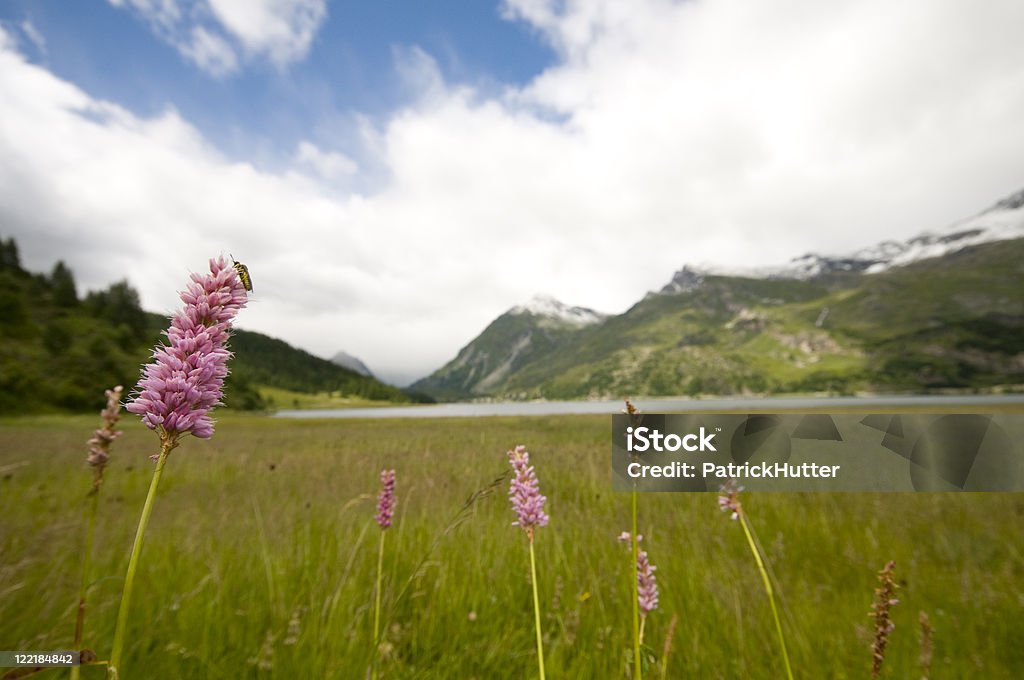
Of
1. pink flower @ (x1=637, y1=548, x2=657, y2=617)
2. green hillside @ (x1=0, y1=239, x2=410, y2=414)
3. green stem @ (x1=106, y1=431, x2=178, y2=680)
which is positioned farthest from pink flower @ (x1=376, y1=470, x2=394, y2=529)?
green hillside @ (x1=0, y1=239, x2=410, y2=414)

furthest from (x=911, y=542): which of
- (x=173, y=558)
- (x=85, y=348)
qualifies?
(x=85, y=348)

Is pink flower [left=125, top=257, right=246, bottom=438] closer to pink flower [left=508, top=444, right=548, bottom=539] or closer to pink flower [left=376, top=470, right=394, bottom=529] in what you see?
pink flower [left=508, top=444, right=548, bottom=539]

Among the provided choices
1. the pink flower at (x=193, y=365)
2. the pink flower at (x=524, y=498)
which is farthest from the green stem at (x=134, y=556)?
the pink flower at (x=524, y=498)

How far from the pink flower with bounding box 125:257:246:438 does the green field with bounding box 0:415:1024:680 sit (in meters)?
0.42

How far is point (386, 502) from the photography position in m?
3.08

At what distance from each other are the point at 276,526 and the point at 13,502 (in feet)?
14.6

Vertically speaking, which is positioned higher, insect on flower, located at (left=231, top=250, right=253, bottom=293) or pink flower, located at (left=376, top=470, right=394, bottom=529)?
insect on flower, located at (left=231, top=250, right=253, bottom=293)

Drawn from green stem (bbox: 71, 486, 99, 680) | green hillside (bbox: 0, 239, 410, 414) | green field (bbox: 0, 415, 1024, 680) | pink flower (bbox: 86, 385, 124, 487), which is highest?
green hillside (bbox: 0, 239, 410, 414)

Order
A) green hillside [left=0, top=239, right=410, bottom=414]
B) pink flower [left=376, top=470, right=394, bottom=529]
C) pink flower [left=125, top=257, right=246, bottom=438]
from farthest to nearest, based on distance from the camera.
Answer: green hillside [left=0, top=239, right=410, bottom=414]
pink flower [left=376, top=470, right=394, bottom=529]
pink flower [left=125, top=257, right=246, bottom=438]

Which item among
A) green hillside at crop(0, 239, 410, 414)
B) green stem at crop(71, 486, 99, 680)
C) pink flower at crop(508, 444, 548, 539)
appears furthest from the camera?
green hillside at crop(0, 239, 410, 414)

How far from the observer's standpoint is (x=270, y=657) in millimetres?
3158

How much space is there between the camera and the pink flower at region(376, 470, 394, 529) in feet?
9.76

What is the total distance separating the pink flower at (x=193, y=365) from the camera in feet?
4.29

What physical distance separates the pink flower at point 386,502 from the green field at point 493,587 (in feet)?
0.75
